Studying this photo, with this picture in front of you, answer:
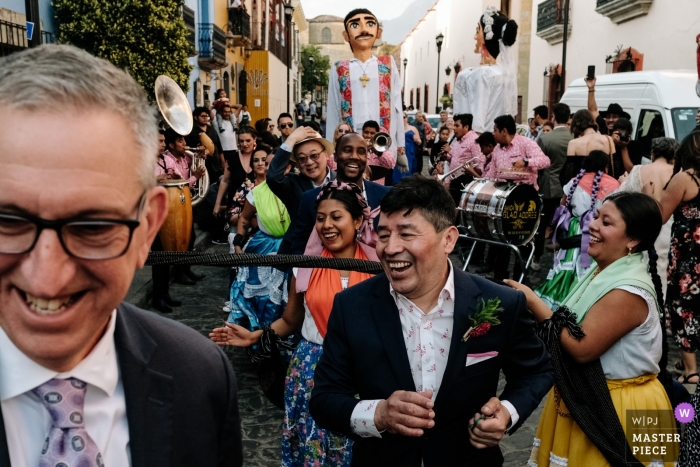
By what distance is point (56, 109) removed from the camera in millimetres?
1061

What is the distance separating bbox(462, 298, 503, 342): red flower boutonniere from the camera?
95.5 inches

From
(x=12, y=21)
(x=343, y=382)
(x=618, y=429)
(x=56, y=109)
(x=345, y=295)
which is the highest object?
(x=12, y=21)

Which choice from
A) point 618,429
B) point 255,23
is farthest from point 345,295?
point 255,23

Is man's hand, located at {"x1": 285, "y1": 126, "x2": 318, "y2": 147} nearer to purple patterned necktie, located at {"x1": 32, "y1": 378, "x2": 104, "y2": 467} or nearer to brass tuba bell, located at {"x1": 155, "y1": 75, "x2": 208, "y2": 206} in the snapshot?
brass tuba bell, located at {"x1": 155, "y1": 75, "x2": 208, "y2": 206}

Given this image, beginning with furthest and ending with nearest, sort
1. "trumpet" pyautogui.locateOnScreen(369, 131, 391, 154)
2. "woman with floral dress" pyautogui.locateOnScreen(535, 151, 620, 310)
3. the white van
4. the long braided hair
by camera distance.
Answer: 1. the white van
2. "trumpet" pyautogui.locateOnScreen(369, 131, 391, 154)
3. "woman with floral dress" pyautogui.locateOnScreen(535, 151, 620, 310)
4. the long braided hair

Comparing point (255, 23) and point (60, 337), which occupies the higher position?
point (255, 23)

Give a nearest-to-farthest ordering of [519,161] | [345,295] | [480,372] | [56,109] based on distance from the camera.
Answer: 1. [56,109]
2. [480,372]
3. [345,295]
4. [519,161]

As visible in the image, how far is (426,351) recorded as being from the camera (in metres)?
2.51

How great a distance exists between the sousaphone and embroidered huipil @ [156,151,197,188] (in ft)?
0.90

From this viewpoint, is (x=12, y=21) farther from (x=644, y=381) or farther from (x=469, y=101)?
(x=644, y=381)

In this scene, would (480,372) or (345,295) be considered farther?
(345,295)

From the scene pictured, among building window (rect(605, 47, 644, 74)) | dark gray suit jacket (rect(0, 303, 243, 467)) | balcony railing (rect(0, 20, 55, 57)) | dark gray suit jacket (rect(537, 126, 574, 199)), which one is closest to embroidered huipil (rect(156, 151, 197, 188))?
balcony railing (rect(0, 20, 55, 57))

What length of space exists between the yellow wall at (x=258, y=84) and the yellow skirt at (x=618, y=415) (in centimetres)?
2895

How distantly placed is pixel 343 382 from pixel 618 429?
1.22 meters
